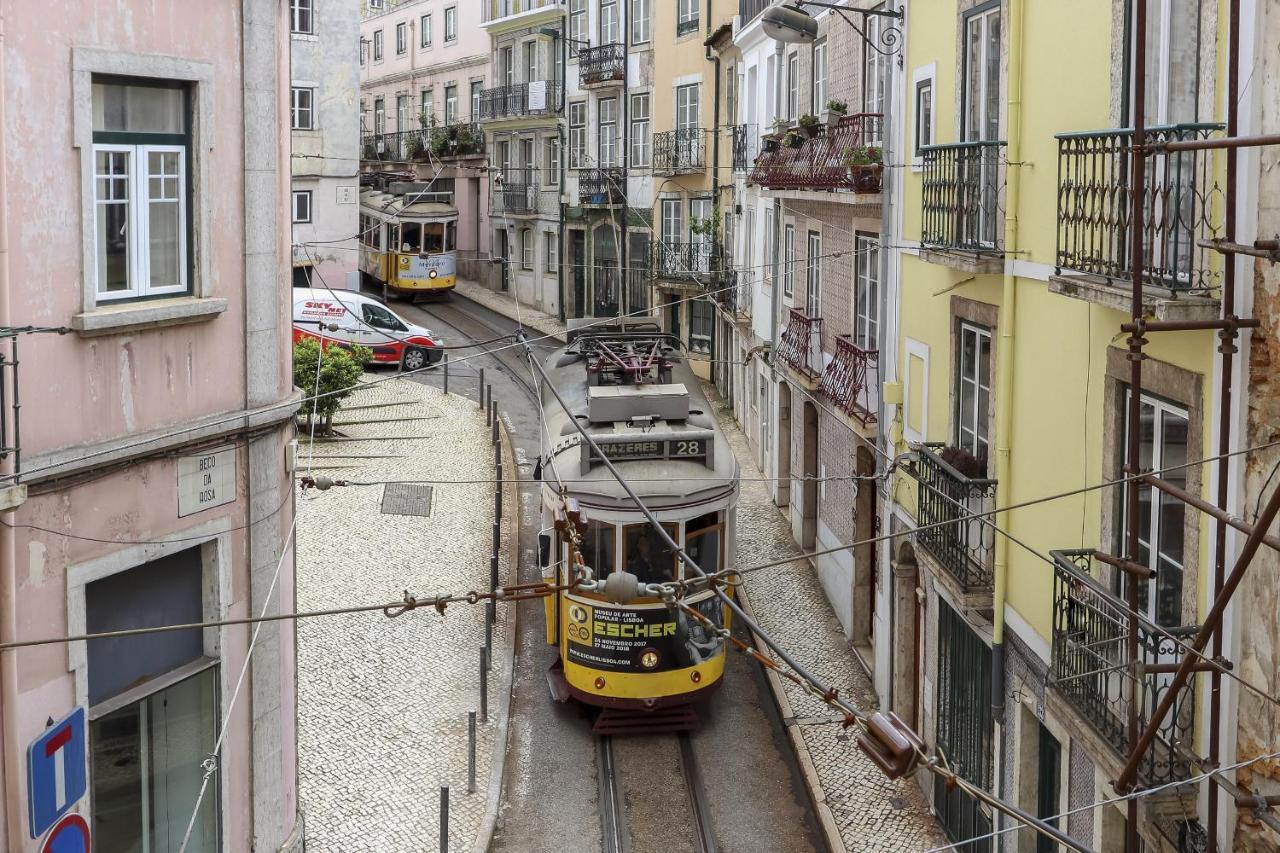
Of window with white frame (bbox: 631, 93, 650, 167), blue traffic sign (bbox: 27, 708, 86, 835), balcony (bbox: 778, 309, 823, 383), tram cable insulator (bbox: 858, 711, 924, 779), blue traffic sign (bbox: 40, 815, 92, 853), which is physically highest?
window with white frame (bbox: 631, 93, 650, 167)

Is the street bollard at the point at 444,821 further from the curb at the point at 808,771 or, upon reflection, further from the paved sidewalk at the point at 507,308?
the paved sidewalk at the point at 507,308

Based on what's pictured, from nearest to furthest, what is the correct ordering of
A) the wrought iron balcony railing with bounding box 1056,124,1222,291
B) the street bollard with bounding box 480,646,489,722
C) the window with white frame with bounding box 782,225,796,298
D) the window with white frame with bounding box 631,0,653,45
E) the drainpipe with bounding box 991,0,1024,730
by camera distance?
1. the wrought iron balcony railing with bounding box 1056,124,1222,291
2. the drainpipe with bounding box 991,0,1024,730
3. the street bollard with bounding box 480,646,489,722
4. the window with white frame with bounding box 782,225,796,298
5. the window with white frame with bounding box 631,0,653,45

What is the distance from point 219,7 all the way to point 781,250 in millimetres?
14605

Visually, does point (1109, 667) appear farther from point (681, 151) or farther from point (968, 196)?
point (681, 151)

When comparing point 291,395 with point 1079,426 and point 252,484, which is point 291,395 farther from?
point 1079,426

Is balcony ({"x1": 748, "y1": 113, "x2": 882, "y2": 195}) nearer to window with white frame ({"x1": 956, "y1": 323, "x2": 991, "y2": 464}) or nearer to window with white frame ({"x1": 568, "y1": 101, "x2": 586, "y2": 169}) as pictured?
window with white frame ({"x1": 956, "y1": 323, "x2": 991, "y2": 464})

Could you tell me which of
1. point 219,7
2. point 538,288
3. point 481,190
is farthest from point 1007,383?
point 481,190

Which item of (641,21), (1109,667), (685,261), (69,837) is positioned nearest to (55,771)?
(69,837)

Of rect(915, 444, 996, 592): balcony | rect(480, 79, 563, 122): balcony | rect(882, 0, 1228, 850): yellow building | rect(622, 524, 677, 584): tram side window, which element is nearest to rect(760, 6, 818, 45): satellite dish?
rect(882, 0, 1228, 850): yellow building

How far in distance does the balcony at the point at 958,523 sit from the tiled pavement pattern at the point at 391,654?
185 inches

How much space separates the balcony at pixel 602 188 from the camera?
127 ft

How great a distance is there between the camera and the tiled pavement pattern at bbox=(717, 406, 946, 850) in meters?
13.3

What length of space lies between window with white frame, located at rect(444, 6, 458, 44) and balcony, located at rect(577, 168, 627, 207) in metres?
12.0

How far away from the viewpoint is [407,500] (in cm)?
2291
